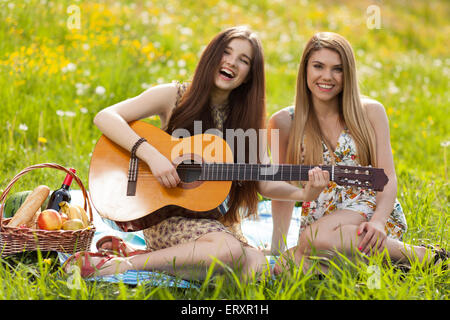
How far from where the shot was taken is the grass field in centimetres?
236

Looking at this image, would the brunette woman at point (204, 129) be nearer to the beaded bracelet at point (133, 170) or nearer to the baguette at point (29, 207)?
the beaded bracelet at point (133, 170)

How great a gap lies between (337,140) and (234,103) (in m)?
0.67

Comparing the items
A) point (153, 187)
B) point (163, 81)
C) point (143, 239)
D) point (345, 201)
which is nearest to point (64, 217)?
point (153, 187)

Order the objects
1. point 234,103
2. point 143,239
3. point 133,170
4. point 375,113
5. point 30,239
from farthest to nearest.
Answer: point 143,239 < point 234,103 < point 375,113 < point 133,170 < point 30,239

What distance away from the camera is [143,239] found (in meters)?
3.62

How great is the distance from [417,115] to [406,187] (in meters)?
2.16

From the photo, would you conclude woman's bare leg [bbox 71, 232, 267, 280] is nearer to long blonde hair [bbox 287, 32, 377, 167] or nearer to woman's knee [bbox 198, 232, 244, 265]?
woman's knee [bbox 198, 232, 244, 265]

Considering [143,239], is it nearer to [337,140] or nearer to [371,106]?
[337,140]

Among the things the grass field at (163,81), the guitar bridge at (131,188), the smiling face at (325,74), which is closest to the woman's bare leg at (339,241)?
the grass field at (163,81)

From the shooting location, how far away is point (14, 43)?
5.48 meters

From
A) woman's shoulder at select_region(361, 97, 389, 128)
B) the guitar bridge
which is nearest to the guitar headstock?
woman's shoulder at select_region(361, 97, 389, 128)

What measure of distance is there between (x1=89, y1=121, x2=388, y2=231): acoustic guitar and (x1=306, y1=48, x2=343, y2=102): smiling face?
1.86 feet

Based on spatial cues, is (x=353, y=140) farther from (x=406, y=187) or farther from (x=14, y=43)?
(x=14, y=43)
